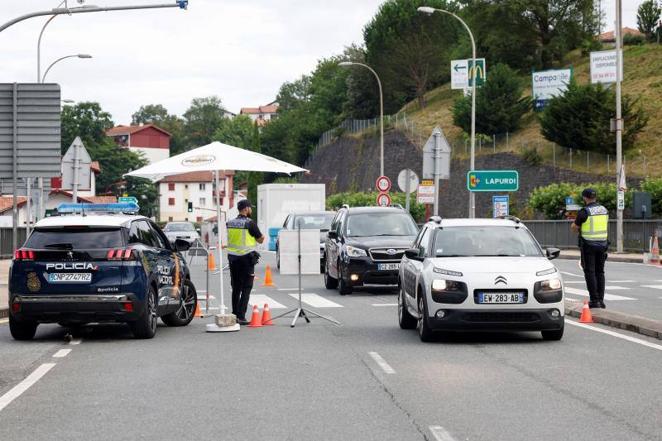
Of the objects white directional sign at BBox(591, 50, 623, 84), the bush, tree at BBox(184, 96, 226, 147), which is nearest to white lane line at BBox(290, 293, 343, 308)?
the bush

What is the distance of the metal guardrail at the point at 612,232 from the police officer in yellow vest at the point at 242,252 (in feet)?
93.6

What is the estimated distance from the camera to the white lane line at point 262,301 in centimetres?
2048

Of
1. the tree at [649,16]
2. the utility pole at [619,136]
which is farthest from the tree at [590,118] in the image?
the tree at [649,16]

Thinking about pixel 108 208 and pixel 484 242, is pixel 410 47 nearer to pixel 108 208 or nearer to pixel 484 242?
pixel 108 208

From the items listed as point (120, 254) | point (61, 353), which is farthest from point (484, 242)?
point (61, 353)

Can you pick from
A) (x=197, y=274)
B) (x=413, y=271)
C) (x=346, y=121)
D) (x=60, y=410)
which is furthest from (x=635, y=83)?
(x=60, y=410)

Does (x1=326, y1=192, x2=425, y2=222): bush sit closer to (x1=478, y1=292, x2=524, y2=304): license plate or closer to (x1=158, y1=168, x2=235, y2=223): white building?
(x1=478, y1=292, x2=524, y2=304): license plate

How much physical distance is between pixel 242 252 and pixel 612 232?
108 ft

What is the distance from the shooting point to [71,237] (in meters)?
14.3

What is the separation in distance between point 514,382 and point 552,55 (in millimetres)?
80546

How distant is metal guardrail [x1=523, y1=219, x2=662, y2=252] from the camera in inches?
1709

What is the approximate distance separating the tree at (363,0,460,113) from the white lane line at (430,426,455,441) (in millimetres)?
90180

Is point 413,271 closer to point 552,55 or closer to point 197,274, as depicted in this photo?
point 197,274

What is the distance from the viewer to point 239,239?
16547 millimetres
